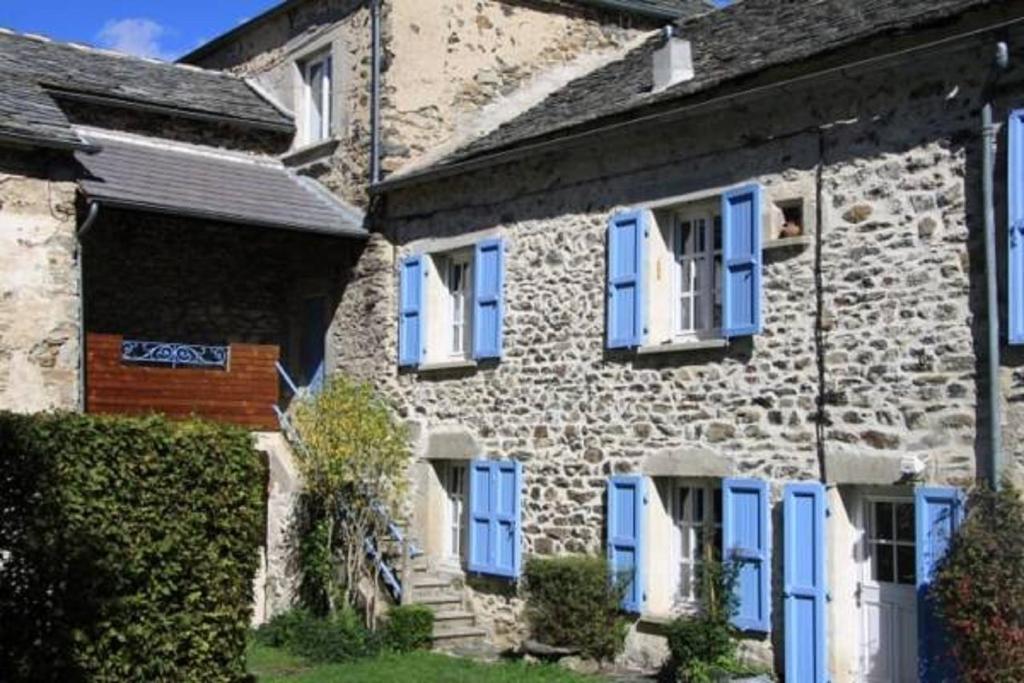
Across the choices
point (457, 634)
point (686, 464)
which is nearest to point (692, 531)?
point (686, 464)

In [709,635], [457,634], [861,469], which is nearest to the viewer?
[861,469]

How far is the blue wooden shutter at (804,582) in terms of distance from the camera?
10.1 metres

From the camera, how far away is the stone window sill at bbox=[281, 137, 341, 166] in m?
16.4

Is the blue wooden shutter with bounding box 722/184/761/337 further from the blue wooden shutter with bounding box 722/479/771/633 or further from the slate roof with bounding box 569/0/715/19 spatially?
the slate roof with bounding box 569/0/715/19

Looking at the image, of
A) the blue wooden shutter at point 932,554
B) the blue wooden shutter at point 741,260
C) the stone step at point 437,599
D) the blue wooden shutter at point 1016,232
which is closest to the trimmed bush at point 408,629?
the stone step at point 437,599

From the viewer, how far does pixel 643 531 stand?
11797 mm

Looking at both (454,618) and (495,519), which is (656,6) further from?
(454,618)

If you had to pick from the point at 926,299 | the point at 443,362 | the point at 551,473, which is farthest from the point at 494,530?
the point at 926,299

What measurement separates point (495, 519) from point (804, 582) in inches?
160

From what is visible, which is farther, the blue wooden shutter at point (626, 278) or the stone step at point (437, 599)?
the stone step at point (437, 599)

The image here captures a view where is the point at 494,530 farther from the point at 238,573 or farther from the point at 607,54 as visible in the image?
the point at 607,54

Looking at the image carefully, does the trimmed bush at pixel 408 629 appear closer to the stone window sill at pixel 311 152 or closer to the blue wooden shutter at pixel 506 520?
the blue wooden shutter at pixel 506 520

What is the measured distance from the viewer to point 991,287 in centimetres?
918

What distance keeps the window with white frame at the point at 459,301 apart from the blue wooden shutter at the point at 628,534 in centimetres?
Answer: 325
